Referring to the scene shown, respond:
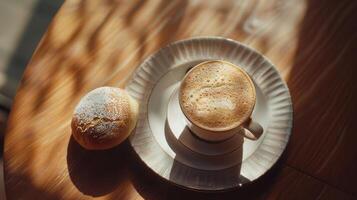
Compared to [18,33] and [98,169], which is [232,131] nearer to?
[98,169]

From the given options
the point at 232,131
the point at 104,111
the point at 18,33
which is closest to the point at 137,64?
the point at 104,111

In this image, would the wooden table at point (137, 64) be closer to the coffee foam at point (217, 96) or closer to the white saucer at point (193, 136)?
the white saucer at point (193, 136)

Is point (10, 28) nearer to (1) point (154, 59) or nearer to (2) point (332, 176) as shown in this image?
(1) point (154, 59)

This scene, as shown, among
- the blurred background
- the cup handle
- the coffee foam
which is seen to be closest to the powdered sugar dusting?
the coffee foam

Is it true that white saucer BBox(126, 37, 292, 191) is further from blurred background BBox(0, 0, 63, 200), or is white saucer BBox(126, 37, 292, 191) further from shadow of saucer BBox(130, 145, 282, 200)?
blurred background BBox(0, 0, 63, 200)

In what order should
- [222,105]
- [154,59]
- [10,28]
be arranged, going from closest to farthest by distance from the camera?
[222,105]
[154,59]
[10,28]

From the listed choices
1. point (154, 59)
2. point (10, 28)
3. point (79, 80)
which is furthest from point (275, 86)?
point (10, 28)

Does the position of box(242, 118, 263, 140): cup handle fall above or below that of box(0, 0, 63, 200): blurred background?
above

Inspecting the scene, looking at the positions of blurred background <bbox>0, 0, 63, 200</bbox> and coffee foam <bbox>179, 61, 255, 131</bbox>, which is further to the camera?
blurred background <bbox>0, 0, 63, 200</bbox>
